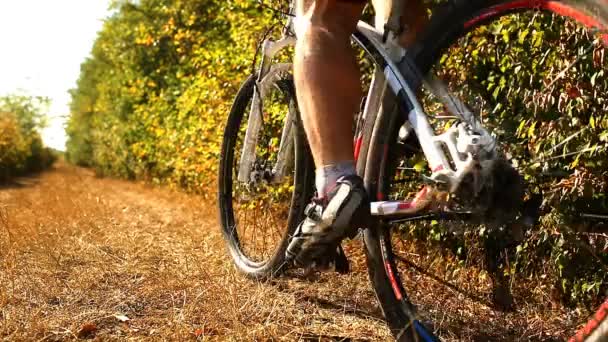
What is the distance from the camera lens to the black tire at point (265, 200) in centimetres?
247

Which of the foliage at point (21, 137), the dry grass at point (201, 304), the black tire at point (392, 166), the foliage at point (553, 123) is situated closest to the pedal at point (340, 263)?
the dry grass at point (201, 304)

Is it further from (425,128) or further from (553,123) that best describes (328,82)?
(553,123)

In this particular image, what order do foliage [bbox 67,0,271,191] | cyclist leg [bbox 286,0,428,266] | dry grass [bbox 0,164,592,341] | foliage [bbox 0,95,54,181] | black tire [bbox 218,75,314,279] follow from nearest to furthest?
cyclist leg [bbox 286,0,428,266], dry grass [bbox 0,164,592,341], black tire [bbox 218,75,314,279], foliage [bbox 67,0,271,191], foliage [bbox 0,95,54,181]

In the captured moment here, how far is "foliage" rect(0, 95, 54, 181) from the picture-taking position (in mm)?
23172

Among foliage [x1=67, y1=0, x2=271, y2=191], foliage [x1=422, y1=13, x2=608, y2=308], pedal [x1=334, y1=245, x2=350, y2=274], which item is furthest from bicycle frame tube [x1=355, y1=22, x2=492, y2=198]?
foliage [x1=67, y1=0, x2=271, y2=191]

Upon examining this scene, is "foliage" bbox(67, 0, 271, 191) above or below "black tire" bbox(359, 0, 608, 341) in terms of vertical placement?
above

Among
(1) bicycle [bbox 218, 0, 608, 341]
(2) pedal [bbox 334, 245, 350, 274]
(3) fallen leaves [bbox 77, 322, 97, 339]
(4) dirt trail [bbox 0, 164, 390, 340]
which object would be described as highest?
(1) bicycle [bbox 218, 0, 608, 341]

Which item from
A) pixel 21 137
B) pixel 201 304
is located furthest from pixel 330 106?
pixel 21 137

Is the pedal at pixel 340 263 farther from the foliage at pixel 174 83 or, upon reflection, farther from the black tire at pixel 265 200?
the foliage at pixel 174 83

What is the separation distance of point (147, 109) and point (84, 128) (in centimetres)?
2210

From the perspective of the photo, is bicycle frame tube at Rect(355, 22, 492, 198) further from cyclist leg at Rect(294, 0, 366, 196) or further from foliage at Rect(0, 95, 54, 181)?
foliage at Rect(0, 95, 54, 181)

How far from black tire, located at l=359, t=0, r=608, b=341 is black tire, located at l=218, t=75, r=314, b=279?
0.53 metres

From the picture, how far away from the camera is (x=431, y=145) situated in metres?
1.62

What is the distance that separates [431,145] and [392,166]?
1.03 ft
